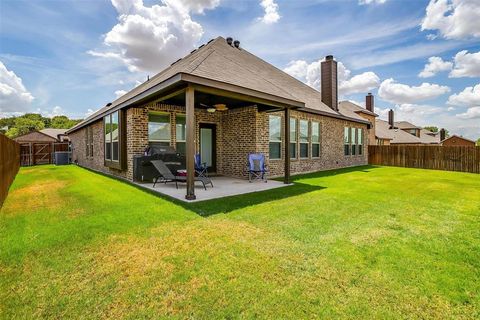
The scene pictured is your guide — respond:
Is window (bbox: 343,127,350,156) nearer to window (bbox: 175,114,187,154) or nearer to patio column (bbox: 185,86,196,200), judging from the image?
window (bbox: 175,114,187,154)

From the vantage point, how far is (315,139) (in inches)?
487

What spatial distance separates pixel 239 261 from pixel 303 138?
9537 millimetres

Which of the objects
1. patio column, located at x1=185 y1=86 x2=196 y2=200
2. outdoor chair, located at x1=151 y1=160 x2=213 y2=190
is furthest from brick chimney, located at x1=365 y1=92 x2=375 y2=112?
patio column, located at x1=185 y1=86 x2=196 y2=200

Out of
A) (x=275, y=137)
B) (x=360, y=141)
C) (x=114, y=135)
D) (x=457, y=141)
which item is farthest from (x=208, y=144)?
(x=457, y=141)

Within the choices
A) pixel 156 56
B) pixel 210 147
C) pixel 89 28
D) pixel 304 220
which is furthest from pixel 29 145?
pixel 304 220

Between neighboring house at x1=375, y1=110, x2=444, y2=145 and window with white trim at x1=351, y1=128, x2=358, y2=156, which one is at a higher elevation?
neighboring house at x1=375, y1=110, x2=444, y2=145

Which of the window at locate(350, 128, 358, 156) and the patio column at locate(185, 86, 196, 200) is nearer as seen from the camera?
the patio column at locate(185, 86, 196, 200)

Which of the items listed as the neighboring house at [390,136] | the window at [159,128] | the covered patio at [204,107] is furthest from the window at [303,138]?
the neighboring house at [390,136]

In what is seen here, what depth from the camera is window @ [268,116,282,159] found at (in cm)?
997

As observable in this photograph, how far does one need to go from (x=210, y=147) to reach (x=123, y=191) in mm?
4448

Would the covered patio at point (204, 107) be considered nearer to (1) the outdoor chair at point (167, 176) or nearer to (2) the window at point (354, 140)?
(1) the outdoor chair at point (167, 176)

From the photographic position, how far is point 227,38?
39.0 feet

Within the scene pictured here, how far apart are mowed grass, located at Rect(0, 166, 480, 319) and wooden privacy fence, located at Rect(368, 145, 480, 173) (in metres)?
11.5

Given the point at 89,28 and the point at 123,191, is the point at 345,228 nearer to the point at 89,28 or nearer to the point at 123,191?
the point at 123,191
